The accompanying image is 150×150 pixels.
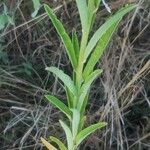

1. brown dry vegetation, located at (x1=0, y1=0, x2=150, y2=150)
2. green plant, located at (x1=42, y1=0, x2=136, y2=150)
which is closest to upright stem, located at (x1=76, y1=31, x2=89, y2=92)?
green plant, located at (x1=42, y1=0, x2=136, y2=150)

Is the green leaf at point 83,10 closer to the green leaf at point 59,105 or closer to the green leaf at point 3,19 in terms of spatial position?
the green leaf at point 59,105

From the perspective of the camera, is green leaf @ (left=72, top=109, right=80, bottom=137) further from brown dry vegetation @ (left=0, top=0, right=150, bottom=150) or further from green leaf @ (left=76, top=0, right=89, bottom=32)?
brown dry vegetation @ (left=0, top=0, right=150, bottom=150)

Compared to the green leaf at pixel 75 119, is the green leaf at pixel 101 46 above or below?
above

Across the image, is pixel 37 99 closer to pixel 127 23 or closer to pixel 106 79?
pixel 106 79

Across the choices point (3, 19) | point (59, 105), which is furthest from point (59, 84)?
point (59, 105)

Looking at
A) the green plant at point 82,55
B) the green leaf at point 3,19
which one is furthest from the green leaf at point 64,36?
the green leaf at point 3,19

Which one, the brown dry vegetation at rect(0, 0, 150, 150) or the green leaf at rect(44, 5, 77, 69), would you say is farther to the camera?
the brown dry vegetation at rect(0, 0, 150, 150)

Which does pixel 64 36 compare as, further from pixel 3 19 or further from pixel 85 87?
pixel 3 19

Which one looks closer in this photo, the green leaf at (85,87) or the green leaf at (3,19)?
the green leaf at (85,87)
